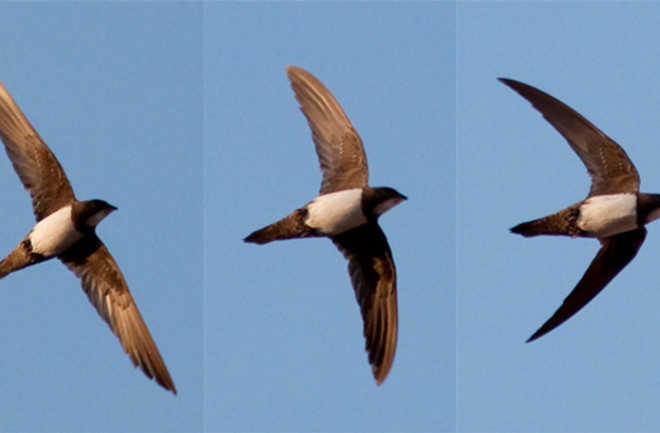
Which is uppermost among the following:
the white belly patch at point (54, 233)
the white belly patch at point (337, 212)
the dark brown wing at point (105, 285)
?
the white belly patch at point (337, 212)

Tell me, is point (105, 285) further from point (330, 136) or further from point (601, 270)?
point (601, 270)

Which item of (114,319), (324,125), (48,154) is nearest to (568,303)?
(324,125)

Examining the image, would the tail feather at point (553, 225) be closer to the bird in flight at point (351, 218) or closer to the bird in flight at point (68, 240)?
the bird in flight at point (351, 218)

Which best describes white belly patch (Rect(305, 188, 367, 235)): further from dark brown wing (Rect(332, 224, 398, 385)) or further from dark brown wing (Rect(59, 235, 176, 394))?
dark brown wing (Rect(59, 235, 176, 394))

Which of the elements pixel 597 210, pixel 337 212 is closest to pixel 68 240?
pixel 337 212

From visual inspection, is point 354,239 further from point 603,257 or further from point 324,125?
point 603,257

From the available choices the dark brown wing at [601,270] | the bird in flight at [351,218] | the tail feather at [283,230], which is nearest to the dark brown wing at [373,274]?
the bird in flight at [351,218]
